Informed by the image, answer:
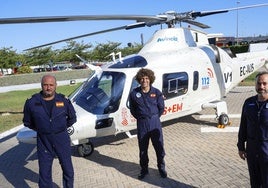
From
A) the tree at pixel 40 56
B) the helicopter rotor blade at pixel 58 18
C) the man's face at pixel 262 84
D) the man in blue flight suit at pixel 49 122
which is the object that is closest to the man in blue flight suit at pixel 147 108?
the man in blue flight suit at pixel 49 122

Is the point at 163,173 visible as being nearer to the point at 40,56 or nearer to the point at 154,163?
the point at 154,163

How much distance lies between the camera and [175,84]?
8.20 meters

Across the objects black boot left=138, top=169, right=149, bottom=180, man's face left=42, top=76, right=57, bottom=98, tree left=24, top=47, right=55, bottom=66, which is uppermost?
man's face left=42, top=76, right=57, bottom=98

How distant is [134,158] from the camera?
677 centimetres

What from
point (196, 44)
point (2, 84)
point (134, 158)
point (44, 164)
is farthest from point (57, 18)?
point (2, 84)

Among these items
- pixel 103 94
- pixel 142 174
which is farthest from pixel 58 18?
pixel 142 174

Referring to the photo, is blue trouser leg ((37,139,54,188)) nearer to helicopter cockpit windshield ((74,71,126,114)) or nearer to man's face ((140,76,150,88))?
man's face ((140,76,150,88))

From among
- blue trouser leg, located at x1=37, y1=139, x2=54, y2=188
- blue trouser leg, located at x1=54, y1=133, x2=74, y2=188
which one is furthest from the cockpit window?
blue trouser leg, located at x1=37, y1=139, x2=54, y2=188

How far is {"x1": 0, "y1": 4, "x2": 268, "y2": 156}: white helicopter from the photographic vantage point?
22.5 feet

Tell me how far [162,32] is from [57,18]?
3.78 meters

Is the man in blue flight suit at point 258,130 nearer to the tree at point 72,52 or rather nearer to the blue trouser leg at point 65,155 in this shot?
the blue trouser leg at point 65,155

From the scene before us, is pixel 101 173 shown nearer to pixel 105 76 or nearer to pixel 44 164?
pixel 44 164

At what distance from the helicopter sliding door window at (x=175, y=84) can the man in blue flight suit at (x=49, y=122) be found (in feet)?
12.2

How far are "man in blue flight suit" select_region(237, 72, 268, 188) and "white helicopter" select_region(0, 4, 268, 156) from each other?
3619 millimetres
